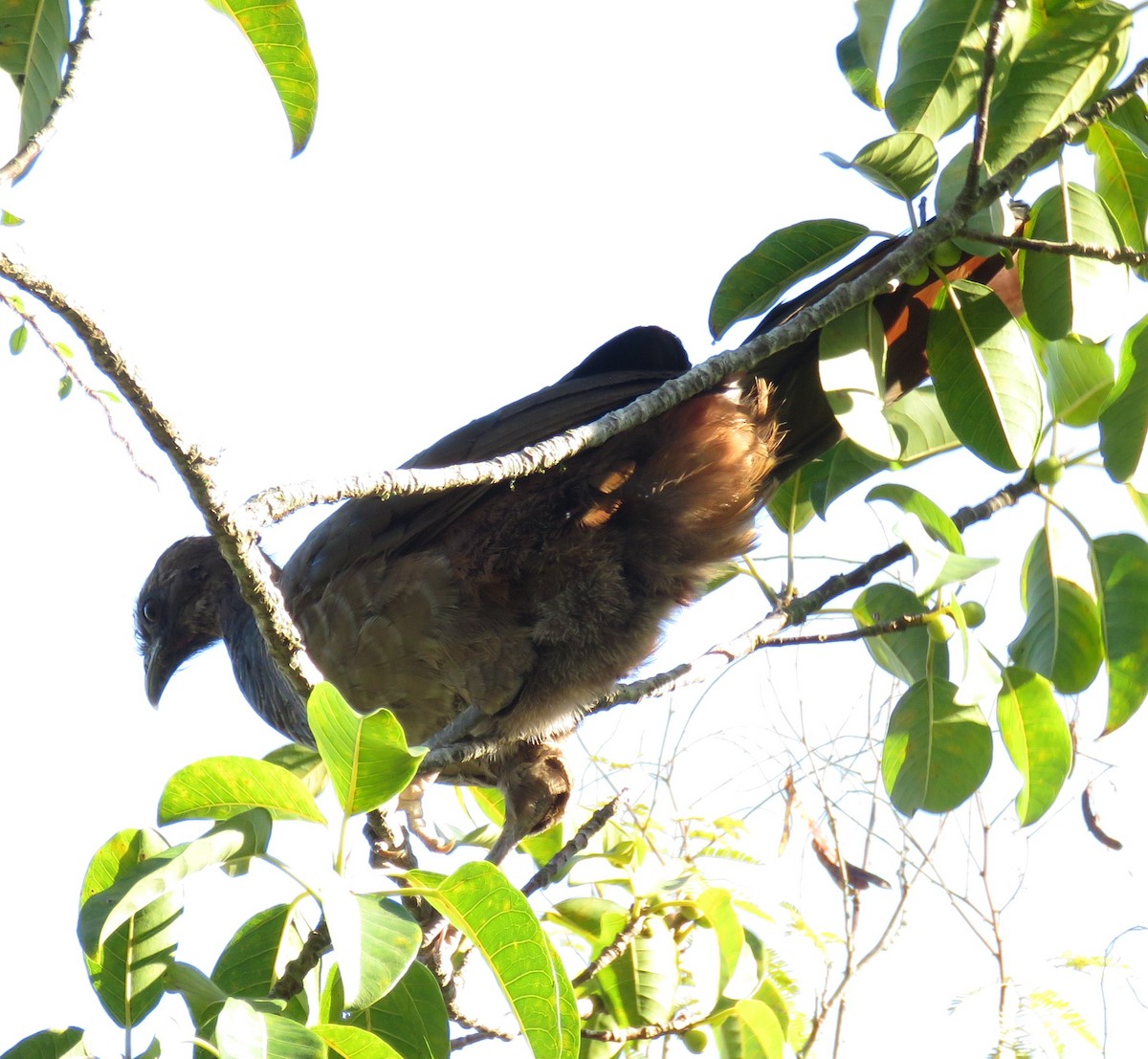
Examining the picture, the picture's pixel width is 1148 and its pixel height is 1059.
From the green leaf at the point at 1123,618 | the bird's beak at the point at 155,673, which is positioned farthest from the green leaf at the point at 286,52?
the bird's beak at the point at 155,673

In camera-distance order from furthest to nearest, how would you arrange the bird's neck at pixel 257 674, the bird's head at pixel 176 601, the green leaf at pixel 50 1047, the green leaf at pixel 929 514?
the bird's head at pixel 176 601
the bird's neck at pixel 257 674
the green leaf at pixel 929 514
the green leaf at pixel 50 1047

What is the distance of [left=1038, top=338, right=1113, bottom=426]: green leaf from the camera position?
2.18m

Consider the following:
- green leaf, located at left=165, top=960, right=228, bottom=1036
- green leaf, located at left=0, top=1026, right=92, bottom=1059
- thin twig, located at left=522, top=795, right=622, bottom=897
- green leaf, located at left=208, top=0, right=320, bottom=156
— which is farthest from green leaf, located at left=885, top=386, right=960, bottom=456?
green leaf, located at left=0, top=1026, right=92, bottom=1059

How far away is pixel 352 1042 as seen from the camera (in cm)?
138

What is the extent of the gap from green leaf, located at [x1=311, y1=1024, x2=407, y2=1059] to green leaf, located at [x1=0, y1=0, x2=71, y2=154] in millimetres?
1228

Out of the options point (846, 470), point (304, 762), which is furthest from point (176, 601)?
point (846, 470)

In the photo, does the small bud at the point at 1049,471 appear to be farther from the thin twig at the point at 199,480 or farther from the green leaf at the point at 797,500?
the thin twig at the point at 199,480

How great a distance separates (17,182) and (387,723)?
2.75ft

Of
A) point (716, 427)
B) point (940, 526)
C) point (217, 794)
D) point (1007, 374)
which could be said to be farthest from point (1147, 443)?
point (217, 794)

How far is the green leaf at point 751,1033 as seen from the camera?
210 cm

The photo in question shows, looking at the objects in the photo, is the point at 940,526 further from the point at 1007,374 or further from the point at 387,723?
the point at 387,723

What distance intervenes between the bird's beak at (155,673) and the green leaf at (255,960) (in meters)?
3.09

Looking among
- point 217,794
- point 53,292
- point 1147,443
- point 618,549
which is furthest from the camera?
point 618,549

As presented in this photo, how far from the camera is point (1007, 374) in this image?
217cm
